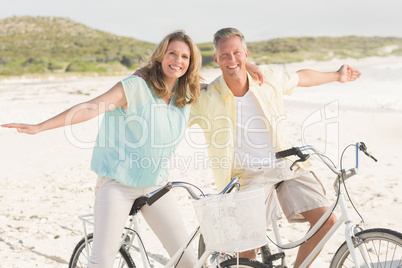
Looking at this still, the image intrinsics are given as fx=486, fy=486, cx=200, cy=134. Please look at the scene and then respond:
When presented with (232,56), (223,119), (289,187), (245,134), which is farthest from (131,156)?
(289,187)

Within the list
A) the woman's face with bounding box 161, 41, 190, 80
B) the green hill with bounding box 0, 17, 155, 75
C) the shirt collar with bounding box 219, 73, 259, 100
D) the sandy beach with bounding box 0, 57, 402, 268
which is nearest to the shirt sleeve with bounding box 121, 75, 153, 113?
the woman's face with bounding box 161, 41, 190, 80

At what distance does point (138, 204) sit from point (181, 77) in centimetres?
85

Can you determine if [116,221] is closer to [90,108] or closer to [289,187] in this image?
[90,108]

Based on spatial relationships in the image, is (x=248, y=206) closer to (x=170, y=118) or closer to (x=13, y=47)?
(x=170, y=118)

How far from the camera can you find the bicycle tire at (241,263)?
2.47 metres

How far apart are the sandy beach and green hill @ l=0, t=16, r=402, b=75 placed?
46.2 m

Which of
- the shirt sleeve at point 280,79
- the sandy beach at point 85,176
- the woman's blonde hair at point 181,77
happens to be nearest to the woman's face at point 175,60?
the woman's blonde hair at point 181,77

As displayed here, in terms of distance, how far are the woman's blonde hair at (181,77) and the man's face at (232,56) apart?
0.78 feet

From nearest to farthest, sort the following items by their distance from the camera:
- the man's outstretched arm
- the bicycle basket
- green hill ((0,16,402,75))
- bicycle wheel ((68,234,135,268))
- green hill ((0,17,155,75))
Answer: the bicycle basket → bicycle wheel ((68,234,135,268)) → the man's outstretched arm → green hill ((0,17,155,75)) → green hill ((0,16,402,75))

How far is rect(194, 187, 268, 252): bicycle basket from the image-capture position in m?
2.29

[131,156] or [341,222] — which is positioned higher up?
[131,156]

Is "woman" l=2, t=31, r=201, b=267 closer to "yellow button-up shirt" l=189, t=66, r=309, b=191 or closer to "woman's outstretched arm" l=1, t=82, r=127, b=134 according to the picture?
"woman's outstretched arm" l=1, t=82, r=127, b=134

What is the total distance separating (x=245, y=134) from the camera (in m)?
3.31

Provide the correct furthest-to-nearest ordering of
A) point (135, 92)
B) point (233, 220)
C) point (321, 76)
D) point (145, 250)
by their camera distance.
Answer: point (321, 76) → point (145, 250) → point (135, 92) → point (233, 220)
